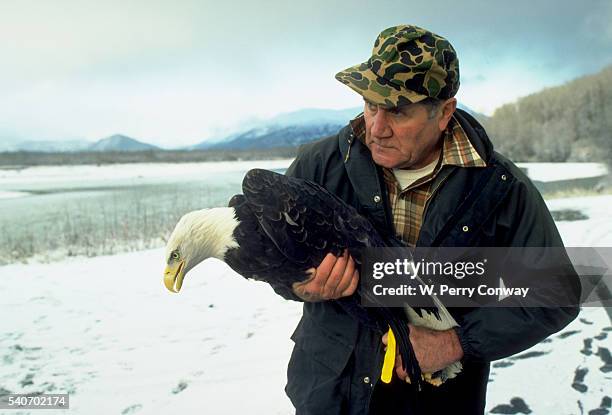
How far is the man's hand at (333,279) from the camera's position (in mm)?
1433

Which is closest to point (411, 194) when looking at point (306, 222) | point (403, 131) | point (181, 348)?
point (403, 131)

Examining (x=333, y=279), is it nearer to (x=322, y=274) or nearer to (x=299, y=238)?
(x=322, y=274)

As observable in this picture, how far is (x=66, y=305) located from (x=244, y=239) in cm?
391

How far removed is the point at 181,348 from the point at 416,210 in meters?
2.94

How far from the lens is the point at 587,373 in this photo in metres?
3.11

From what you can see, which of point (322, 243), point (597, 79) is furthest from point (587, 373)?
point (597, 79)

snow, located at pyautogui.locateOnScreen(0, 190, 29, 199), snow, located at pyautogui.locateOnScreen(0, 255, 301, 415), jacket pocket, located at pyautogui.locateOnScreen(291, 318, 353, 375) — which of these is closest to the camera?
jacket pocket, located at pyautogui.locateOnScreen(291, 318, 353, 375)

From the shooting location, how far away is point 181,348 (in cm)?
384

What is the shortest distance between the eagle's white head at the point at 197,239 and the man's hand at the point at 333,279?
0.34 metres

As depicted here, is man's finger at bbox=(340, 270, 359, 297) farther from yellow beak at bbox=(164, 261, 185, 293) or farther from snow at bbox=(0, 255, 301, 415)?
snow at bbox=(0, 255, 301, 415)

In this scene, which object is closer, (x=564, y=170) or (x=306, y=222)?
(x=306, y=222)

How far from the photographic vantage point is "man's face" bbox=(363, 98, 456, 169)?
143 cm

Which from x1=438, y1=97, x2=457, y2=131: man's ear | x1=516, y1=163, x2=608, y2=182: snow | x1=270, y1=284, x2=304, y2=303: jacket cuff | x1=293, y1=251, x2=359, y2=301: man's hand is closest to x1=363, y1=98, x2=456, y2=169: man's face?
x1=438, y1=97, x2=457, y2=131: man's ear

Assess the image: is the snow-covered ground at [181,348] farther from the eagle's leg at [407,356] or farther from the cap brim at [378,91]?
the cap brim at [378,91]
